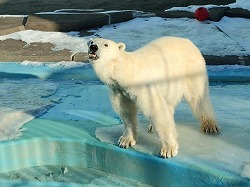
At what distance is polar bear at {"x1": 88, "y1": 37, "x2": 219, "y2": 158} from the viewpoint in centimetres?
337

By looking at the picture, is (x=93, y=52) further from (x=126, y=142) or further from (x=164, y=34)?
(x=164, y=34)

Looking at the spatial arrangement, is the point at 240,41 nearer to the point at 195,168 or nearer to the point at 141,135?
the point at 141,135

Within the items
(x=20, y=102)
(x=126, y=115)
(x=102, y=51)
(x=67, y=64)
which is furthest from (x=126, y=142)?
(x=67, y=64)

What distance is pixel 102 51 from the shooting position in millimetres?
3264

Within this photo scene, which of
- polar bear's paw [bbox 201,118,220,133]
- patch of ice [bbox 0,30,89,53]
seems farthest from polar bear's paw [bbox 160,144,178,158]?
patch of ice [bbox 0,30,89,53]

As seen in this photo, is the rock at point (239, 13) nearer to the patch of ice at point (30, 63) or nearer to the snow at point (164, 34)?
the snow at point (164, 34)

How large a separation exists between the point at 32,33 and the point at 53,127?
3.76m

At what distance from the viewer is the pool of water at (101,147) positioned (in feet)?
11.7

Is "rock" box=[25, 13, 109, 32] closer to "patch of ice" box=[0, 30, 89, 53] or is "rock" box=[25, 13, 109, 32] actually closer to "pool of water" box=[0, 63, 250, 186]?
"patch of ice" box=[0, 30, 89, 53]

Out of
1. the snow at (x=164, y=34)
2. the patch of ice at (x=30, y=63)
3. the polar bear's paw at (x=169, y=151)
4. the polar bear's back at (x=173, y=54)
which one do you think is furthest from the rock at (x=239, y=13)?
the polar bear's paw at (x=169, y=151)

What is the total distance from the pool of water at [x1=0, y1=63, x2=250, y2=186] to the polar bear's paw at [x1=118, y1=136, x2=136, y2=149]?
0.15 feet

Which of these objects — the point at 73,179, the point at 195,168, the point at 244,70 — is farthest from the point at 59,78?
the point at 195,168

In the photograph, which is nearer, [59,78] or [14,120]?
[14,120]

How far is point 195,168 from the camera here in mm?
3463
